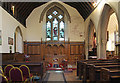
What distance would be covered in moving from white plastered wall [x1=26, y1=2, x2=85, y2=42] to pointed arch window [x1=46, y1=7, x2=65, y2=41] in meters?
0.60

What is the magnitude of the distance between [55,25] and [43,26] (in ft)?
4.07

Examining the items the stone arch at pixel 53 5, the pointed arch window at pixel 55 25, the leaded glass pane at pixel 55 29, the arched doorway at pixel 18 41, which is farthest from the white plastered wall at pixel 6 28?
the leaded glass pane at pixel 55 29

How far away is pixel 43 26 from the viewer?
14.7 meters

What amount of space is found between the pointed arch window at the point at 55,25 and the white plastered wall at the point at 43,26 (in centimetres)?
60

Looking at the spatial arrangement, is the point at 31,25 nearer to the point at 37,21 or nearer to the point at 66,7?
the point at 37,21

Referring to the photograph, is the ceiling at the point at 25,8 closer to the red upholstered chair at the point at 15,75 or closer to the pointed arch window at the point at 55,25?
the pointed arch window at the point at 55,25

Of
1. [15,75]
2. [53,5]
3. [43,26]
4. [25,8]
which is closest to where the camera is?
[15,75]

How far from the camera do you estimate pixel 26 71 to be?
4785 mm

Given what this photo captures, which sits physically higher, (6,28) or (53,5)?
(53,5)

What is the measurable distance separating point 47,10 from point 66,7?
1.84m

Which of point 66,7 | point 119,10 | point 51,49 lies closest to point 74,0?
point 66,7

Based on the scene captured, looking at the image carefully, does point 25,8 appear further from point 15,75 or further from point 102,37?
point 15,75

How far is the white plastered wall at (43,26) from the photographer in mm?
14500

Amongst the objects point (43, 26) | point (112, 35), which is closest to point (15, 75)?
point (43, 26)
